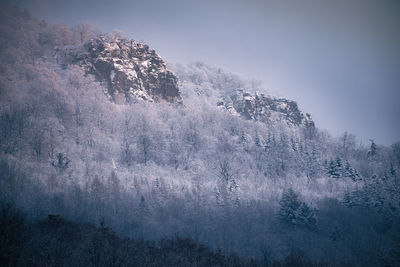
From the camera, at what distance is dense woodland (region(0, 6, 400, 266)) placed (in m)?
54.0

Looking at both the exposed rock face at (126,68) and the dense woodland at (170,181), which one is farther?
the exposed rock face at (126,68)

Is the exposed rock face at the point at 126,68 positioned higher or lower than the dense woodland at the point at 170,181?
higher

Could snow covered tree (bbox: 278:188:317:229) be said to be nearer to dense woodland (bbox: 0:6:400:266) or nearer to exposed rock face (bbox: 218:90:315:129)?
dense woodland (bbox: 0:6:400:266)

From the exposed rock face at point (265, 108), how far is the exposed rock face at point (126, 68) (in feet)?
101

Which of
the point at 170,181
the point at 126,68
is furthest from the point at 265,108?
the point at 170,181

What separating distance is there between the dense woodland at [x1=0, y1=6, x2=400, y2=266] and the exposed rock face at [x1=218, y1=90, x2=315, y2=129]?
21.9 meters

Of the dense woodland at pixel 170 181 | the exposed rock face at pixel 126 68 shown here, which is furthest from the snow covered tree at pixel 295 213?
the exposed rock face at pixel 126 68

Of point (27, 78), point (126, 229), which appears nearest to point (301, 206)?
point (126, 229)

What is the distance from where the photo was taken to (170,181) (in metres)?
86.6

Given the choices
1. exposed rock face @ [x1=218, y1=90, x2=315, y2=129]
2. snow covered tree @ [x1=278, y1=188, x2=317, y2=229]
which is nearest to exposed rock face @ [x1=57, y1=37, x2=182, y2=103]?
exposed rock face @ [x1=218, y1=90, x2=315, y2=129]

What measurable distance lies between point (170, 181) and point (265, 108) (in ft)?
284

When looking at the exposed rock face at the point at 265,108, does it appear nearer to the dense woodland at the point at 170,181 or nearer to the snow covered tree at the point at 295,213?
the dense woodland at the point at 170,181

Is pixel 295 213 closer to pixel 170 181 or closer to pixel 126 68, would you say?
pixel 170 181

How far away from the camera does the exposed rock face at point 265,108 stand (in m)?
154
